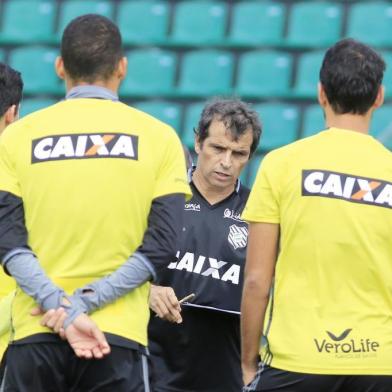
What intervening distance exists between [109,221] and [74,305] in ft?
0.90

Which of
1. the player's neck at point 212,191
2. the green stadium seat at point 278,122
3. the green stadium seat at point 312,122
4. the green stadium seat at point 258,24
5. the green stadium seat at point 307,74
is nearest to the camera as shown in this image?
the player's neck at point 212,191

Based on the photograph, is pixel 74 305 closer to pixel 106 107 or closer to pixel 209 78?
pixel 106 107

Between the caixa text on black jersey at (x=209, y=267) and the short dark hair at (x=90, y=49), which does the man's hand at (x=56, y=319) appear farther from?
the caixa text on black jersey at (x=209, y=267)

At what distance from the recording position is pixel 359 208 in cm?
343

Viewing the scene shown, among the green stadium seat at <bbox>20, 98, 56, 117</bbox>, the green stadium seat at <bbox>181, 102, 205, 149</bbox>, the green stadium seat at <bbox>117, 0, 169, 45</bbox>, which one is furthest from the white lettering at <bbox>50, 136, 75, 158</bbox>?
the green stadium seat at <bbox>117, 0, 169, 45</bbox>

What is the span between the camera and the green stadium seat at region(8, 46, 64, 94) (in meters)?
10.3

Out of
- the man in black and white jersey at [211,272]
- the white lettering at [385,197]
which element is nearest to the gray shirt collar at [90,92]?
the white lettering at [385,197]

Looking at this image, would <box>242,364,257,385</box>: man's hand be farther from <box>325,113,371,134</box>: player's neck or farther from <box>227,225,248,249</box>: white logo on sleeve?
<box>227,225,248,249</box>: white logo on sleeve

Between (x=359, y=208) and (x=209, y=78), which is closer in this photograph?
(x=359, y=208)

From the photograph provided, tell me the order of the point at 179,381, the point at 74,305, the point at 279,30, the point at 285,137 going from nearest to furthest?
the point at 74,305 < the point at 179,381 < the point at 285,137 < the point at 279,30

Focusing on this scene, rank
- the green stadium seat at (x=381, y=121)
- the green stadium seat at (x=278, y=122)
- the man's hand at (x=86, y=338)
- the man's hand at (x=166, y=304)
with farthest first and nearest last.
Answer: the green stadium seat at (x=278, y=122), the green stadium seat at (x=381, y=121), the man's hand at (x=166, y=304), the man's hand at (x=86, y=338)

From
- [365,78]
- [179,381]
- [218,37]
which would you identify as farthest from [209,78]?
[365,78]

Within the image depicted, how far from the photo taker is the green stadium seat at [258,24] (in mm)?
10234

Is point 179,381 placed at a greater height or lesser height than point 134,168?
lesser
